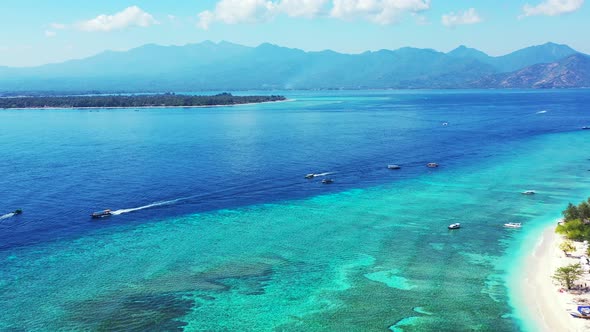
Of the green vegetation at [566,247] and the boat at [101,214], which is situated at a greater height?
the boat at [101,214]

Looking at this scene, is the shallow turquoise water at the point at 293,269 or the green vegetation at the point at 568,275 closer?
the shallow turquoise water at the point at 293,269

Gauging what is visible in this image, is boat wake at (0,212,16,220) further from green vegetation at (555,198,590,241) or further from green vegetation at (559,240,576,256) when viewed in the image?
green vegetation at (555,198,590,241)

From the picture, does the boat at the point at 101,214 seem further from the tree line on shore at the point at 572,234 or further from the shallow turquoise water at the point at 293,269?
the tree line on shore at the point at 572,234

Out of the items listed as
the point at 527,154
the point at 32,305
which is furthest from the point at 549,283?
the point at 527,154

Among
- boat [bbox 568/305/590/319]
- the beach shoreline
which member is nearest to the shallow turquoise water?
the beach shoreline

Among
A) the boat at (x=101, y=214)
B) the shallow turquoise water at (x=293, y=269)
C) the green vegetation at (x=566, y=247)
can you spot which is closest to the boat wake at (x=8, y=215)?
the boat at (x=101, y=214)

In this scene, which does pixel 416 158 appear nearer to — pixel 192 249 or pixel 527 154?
pixel 527 154

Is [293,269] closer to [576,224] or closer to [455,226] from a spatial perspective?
[455,226]
